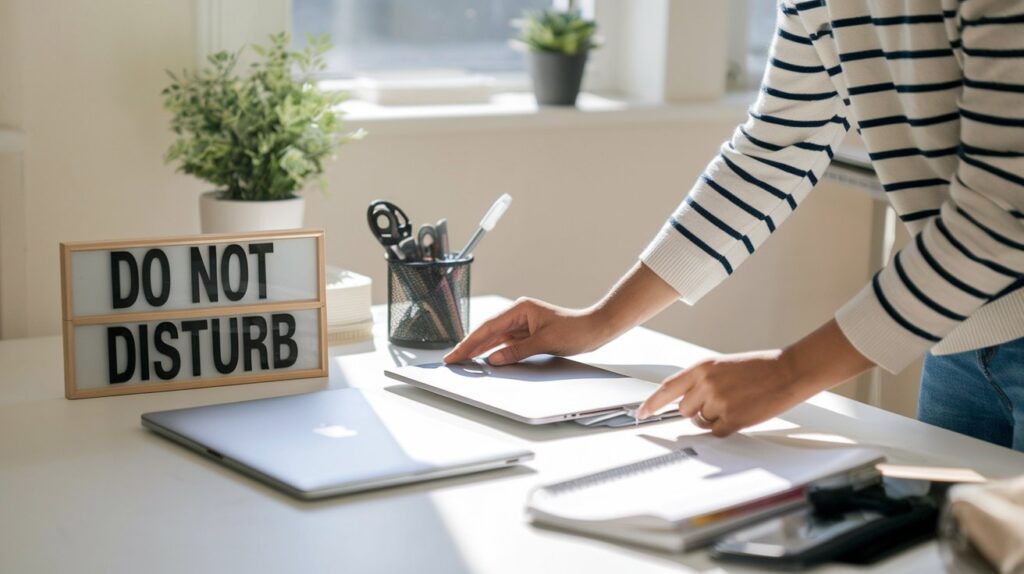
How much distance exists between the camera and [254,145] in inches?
64.3

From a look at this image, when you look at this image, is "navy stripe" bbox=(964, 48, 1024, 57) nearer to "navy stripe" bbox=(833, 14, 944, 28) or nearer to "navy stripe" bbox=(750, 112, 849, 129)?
"navy stripe" bbox=(833, 14, 944, 28)

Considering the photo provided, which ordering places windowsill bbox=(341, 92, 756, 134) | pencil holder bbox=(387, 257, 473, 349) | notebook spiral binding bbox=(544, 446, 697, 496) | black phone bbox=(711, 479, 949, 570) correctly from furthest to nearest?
windowsill bbox=(341, 92, 756, 134) < pencil holder bbox=(387, 257, 473, 349) < notebook spiral binding bbox=(544, 446, 697, 496) < black phone bbox=(711, 479, 949, 570)

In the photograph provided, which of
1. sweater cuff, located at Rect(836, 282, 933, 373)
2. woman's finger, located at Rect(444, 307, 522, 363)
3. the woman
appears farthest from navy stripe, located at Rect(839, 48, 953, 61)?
woman's finger, located at Rect(444, 307, 522, 363)

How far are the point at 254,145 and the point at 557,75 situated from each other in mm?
771

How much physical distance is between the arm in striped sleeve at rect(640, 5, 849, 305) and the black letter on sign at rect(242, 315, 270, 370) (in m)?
0.44

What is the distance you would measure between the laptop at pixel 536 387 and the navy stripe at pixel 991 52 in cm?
42

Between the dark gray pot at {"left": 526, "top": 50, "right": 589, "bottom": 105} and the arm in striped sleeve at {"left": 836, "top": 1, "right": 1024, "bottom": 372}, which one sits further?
the dark gray pot at {"left": 526, "top": 50, "right": 589, "bottom": 105}

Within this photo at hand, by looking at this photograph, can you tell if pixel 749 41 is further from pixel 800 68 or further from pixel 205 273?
pixel 205 273

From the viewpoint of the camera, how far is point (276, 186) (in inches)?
64.4

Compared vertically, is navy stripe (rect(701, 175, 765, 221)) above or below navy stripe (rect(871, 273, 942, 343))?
above

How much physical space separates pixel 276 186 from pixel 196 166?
114mm

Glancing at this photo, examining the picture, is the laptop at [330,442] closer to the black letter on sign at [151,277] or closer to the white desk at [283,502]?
the white desk at [283,502]

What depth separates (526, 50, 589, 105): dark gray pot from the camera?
2227mm

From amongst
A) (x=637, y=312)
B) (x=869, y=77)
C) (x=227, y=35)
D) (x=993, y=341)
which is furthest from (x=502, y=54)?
(x=993, y=341)
